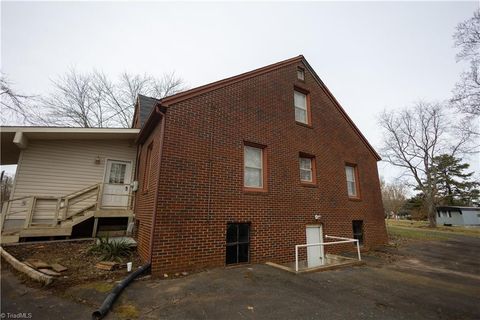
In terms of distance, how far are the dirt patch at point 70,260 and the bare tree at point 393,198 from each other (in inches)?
2815

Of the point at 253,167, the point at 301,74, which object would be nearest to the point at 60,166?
the point at 253,167

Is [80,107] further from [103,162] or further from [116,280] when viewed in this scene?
[116,280]

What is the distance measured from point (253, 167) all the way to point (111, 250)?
5031 millimetres

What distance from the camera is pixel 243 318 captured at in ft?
12.4

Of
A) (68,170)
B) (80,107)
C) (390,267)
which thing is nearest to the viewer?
(390,267)

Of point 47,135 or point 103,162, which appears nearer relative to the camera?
point 47,135

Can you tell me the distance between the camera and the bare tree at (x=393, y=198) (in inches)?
2437

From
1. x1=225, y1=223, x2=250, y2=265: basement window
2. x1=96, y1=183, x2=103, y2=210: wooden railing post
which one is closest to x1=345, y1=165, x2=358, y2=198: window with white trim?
x1=225, y1=223, x2=250, y2=265: basement window

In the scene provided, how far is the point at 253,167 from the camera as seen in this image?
834 cm

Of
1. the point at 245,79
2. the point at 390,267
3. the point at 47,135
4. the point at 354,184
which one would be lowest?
the point at 390,267

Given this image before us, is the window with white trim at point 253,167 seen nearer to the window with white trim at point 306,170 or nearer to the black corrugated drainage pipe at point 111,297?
the window with white trim at point 306,170

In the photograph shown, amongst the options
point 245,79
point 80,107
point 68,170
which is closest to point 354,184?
point 245,79

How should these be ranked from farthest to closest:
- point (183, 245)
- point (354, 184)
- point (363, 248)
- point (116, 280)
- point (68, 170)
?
point (354, 184)
point (363, 248)
point (68, 170)
point (183, 245)
point (116, 280)

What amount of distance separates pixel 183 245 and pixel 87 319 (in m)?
2.75
